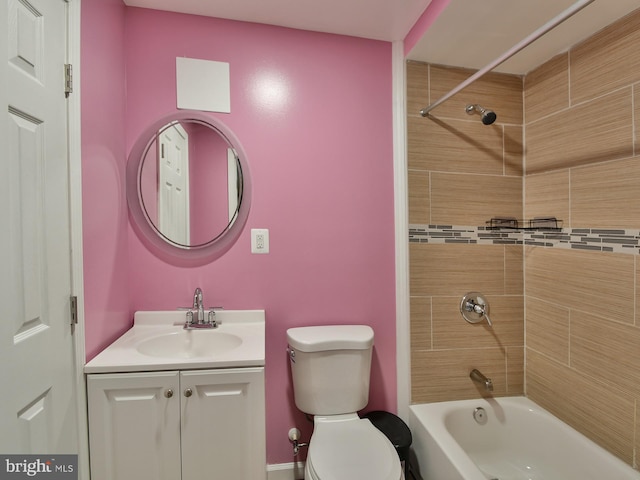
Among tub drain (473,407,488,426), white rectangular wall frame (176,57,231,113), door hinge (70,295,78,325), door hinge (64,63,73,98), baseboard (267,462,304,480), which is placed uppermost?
white rectangular wall frame (176,57,231,113)

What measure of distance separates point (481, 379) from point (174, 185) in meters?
1.94

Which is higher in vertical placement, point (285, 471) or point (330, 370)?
point (330, 370)

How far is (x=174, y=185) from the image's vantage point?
1530 millimetres

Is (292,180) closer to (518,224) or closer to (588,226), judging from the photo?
(518,224)

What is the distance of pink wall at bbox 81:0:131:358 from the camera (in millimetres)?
1140

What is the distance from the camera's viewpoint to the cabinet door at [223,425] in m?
1.11

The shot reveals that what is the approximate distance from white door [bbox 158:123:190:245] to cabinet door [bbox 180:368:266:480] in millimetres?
720

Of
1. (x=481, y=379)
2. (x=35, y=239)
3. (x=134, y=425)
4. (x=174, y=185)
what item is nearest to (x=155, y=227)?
(x=174, y=185)

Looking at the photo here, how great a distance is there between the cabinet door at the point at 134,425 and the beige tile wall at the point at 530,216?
3.98ft

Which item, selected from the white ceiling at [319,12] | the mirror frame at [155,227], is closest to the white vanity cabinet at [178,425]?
the mirror frame at [155,227]

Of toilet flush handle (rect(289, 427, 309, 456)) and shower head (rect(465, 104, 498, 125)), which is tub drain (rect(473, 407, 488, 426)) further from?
shower head (rect(465, 104, 498, 125))
